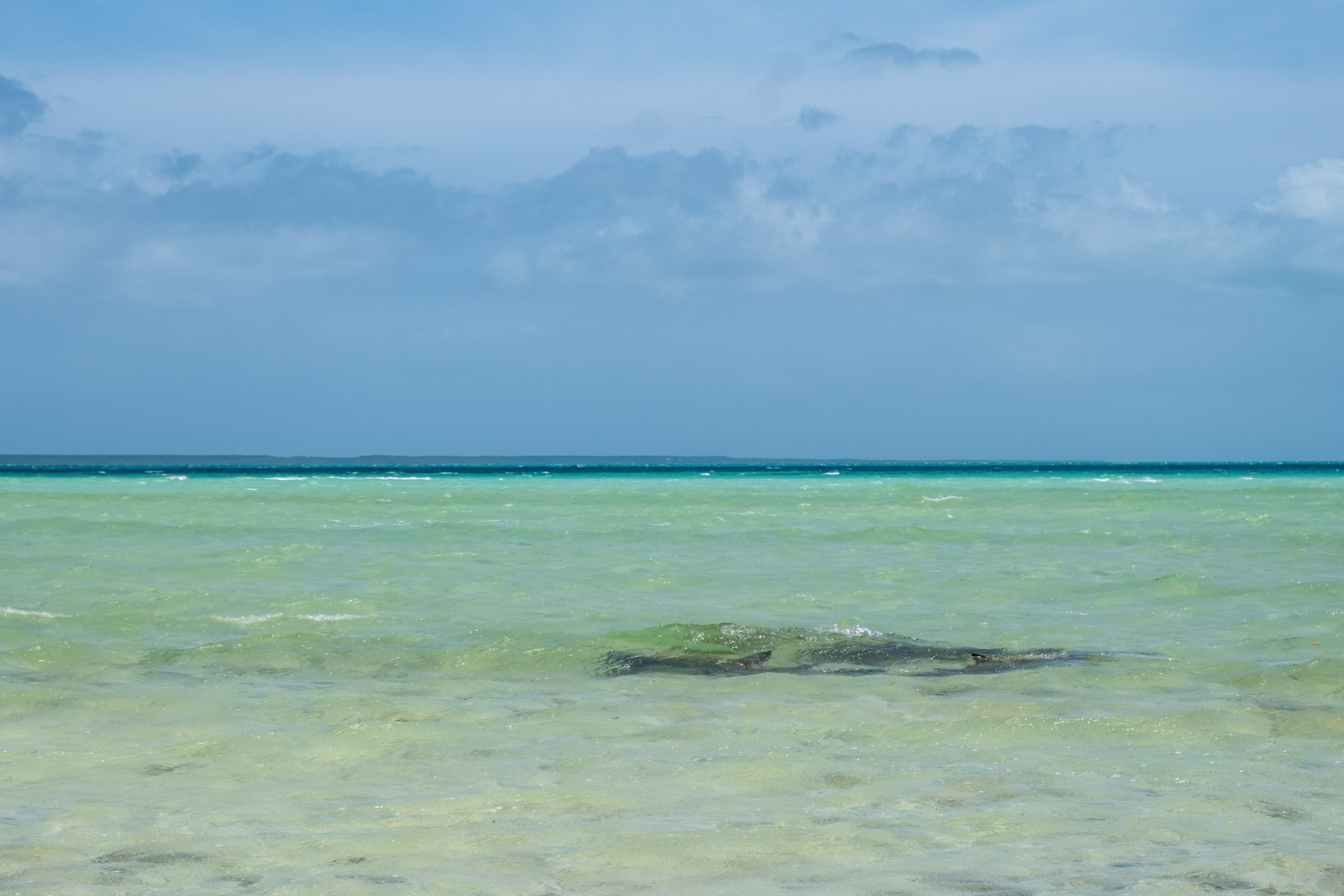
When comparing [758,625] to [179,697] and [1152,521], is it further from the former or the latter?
[1152,521]

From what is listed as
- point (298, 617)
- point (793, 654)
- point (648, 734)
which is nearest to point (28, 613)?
point (298, 617)

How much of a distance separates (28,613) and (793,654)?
6572 millimetres

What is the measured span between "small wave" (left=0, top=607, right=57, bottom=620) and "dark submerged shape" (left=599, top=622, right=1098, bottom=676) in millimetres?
4900

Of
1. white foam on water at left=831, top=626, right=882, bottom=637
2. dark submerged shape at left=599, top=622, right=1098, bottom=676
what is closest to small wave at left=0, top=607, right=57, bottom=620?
dark submerged shape at left=599, top=622, right=1098, bottom=676

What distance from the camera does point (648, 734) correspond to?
19.8ft

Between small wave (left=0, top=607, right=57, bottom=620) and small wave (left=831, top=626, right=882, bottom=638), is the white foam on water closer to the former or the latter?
small wave (left=831, top=626, right=882, bottom=638)

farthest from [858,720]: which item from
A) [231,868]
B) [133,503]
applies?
[133,503]

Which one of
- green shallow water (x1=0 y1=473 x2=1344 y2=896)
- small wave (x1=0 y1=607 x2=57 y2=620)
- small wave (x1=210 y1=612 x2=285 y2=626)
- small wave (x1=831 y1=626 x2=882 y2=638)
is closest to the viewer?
green shallow water (x1=0 y1=473 x2=1344 y2=896)

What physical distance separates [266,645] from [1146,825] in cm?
641

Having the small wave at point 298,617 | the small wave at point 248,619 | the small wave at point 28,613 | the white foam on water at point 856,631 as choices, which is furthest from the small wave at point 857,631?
the small wave at point 28,613

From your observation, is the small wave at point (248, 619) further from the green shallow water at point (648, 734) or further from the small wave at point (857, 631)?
the small wave at point (857, 631)

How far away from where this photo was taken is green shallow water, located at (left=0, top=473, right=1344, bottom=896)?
3965mm

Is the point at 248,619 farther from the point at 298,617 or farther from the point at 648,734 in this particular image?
the point at 648,734

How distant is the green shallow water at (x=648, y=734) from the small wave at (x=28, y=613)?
2.7 inches
